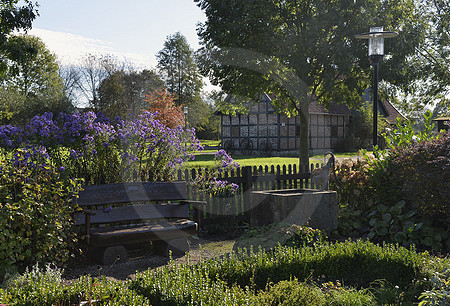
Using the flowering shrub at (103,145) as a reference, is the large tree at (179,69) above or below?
above

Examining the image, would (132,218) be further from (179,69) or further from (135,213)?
(179,69)

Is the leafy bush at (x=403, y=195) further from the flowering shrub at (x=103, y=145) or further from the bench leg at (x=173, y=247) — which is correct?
the flowering shrub at (x=103, y=145)

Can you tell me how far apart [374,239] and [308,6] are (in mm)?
10801

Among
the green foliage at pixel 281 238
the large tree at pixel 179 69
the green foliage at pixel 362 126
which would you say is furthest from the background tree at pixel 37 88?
the green foliage at pixel 281 238

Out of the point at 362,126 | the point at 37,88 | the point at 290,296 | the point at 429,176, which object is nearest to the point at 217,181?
the point at 429,176

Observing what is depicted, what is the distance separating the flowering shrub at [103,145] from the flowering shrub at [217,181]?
21.4 inches

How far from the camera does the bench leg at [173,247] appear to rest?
6.16 metres

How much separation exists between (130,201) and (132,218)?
237mm

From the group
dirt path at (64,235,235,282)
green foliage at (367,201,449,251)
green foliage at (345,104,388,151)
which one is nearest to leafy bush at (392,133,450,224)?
green foliage at (367,201,449,251)

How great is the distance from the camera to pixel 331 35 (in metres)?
15.4

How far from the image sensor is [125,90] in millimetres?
39406

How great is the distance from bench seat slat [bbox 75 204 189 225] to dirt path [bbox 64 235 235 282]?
0.51 meters

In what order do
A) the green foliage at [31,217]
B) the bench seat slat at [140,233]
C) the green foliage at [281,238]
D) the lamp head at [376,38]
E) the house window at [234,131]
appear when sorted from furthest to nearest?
the house window at [234,131]
the lamp head at [376,38]
the green foliage at [281,238]
the bench seat slat at [140,233]
the green foliage at [31,217]

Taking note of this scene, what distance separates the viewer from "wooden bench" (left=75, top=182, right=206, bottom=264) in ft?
18.9
